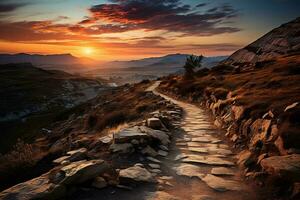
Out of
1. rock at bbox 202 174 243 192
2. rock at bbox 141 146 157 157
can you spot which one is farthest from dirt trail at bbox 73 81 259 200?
rock at bbox 141 146 157 157

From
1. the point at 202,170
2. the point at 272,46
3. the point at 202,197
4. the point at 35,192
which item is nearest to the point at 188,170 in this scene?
the point at 202,170

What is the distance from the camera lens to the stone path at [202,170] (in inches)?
292

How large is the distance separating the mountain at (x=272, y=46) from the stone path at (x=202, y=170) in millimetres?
58732

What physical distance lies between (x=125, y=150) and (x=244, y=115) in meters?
6.43

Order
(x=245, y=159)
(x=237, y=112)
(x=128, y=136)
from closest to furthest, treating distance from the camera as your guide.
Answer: (x=245, y=159) → (x=128, y=136) → (x=237, y=112)

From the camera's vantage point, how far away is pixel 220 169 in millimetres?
9016

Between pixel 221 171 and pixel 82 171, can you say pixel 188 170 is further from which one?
pixel 82 171

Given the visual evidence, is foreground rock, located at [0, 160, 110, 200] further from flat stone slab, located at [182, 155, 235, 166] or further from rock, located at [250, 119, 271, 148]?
rock, located at [250, 119, 271, 148]

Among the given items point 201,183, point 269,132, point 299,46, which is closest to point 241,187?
point 201,183

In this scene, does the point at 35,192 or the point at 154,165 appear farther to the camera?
the point at 154,165

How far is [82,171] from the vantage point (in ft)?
24.9

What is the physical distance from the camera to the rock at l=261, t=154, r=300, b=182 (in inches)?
257

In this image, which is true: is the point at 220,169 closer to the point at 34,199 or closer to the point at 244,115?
the point at 244,115

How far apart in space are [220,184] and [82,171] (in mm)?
4223
